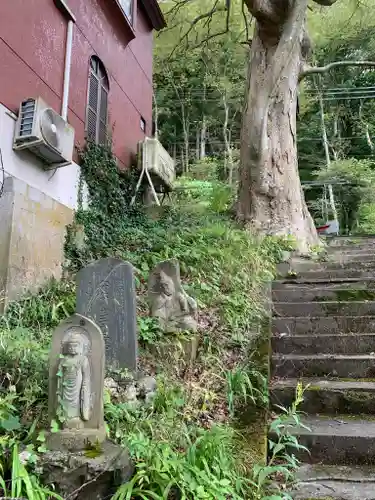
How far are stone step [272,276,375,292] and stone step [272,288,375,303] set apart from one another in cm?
3

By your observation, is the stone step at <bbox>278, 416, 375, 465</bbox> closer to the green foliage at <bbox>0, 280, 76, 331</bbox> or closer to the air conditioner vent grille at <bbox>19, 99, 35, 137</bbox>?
the green foliage at <bbox>0, 280, 76, 331</bbox>

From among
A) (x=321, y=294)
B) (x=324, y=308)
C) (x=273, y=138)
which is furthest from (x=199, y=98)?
(x=324, y=308)

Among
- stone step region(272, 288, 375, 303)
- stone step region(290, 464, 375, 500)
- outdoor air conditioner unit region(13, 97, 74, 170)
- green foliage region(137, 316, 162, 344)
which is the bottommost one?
stone step region(290, 464, 375, 500)

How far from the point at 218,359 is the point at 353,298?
217 cm

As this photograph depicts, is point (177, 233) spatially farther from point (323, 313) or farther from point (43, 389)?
point (43, 389)

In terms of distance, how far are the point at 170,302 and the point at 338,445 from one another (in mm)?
2186

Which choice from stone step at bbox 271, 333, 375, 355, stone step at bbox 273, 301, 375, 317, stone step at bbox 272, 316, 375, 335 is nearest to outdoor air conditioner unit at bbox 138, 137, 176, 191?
stone step at bbox 273, 301, 375, 317

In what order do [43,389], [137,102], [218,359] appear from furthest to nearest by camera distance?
[137,102] → [218,359] → [43,389]

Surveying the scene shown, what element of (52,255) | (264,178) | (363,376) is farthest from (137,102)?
(363,376)

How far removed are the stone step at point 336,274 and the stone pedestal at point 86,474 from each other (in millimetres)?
4502

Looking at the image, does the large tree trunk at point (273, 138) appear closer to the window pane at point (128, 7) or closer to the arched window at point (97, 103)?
the arched window at point (97, 103)

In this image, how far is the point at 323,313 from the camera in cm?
528

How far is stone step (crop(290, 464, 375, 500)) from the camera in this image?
2814mm

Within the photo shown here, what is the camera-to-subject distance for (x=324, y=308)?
5.32 m
